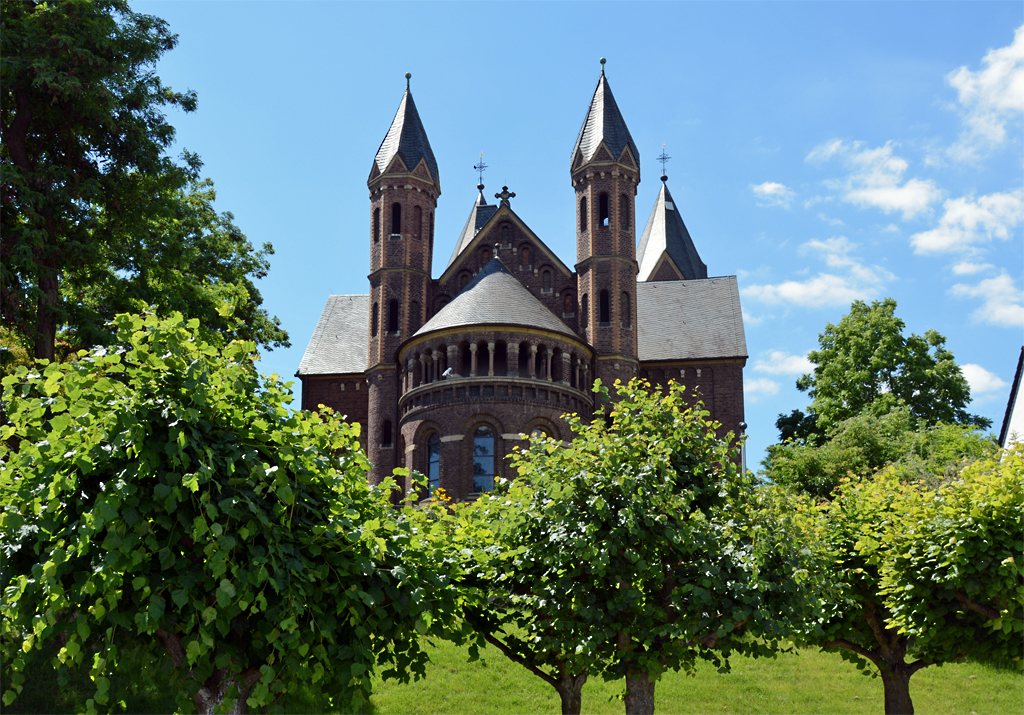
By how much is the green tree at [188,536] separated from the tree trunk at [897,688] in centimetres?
1176

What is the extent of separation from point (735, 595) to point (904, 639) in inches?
269

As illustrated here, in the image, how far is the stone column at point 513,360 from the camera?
128 feet

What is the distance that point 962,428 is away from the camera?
39.9 m

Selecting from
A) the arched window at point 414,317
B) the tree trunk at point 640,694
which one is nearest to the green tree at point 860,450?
the arched window at point 414,317

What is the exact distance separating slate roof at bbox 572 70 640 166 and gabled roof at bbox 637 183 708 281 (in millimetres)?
18584

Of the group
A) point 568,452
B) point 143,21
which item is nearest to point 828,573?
point 568,452

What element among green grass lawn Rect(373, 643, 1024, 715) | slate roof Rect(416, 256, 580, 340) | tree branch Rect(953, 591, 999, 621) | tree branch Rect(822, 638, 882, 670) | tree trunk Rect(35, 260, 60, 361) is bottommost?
green grass lawn Rect(373, 643, 1024, 715)

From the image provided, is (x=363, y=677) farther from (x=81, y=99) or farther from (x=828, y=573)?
(x=81, y=99)

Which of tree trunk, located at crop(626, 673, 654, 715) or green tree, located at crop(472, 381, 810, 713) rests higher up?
green tree, located at crop(472, 381, 810, 713)

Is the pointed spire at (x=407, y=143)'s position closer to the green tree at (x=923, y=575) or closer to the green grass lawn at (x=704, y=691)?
the green grass lawn at (x=704, y=691)

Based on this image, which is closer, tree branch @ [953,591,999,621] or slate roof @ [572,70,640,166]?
tree branch @ [953,591,999,621]

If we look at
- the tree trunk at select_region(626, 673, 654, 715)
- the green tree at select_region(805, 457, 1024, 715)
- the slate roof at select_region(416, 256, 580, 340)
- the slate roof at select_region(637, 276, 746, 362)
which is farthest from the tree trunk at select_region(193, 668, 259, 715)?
the slate roof at select_region(637, 276, 746, 362)

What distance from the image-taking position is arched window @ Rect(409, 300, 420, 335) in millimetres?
44406

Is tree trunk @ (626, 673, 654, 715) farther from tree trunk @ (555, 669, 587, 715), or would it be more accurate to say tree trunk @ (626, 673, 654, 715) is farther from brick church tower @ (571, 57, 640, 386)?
brick church tower @ (571, 57, 640, 386)
